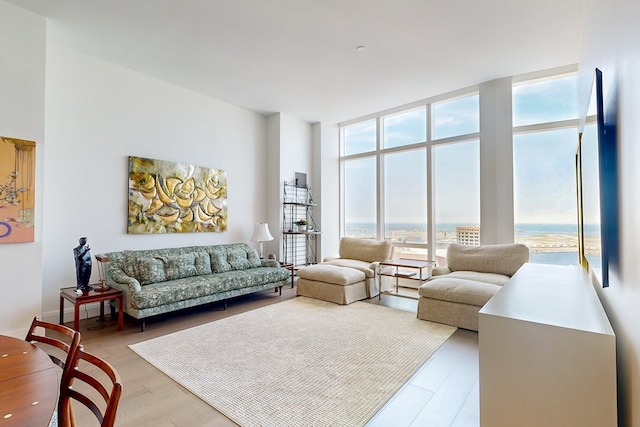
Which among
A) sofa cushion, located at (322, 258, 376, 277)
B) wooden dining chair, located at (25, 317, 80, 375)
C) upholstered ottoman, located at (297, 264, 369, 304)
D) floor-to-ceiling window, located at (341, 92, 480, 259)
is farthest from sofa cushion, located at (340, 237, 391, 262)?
wooden dining chair, located at (25, 317, 80, 375)

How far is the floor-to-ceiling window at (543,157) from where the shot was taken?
4105mm

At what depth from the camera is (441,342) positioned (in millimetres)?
2957

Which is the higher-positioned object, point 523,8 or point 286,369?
point 523,8

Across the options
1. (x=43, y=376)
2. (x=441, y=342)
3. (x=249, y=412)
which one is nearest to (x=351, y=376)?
(x=249, y=412)

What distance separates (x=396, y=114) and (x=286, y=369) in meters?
5.06

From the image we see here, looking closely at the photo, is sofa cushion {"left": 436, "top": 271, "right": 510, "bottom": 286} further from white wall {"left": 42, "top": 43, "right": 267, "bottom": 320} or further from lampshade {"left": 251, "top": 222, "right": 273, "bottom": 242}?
white wall {"left": 42, "top": 43, "right": 267, "bottom": 320}

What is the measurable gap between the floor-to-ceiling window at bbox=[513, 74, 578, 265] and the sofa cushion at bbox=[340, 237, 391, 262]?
6.24 feet

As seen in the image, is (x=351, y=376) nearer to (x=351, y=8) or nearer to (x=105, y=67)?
(x=351, y=8)

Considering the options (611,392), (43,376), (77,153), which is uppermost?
(77,153)

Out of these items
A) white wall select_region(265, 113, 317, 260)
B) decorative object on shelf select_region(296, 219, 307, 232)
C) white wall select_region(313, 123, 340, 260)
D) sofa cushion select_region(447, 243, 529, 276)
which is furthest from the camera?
white wall select_region(313, 123, 340, 260)

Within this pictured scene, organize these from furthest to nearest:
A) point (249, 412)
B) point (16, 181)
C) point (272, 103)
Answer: point (272, 103)
point (16, 181)
point (249, 412)

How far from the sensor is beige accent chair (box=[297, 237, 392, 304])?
429 cm

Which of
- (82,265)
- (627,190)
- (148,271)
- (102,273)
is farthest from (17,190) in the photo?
(627,190)

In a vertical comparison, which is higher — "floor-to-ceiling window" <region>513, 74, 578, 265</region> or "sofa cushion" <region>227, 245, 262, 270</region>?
"floor-to-ceiling window" <region>513, 74, 578, 265</region>
